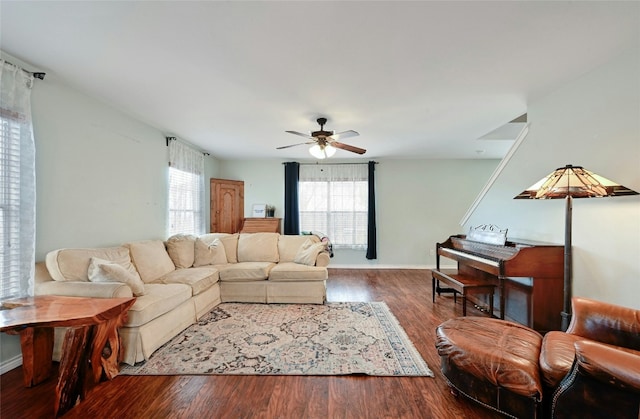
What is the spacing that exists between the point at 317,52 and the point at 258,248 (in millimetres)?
3097

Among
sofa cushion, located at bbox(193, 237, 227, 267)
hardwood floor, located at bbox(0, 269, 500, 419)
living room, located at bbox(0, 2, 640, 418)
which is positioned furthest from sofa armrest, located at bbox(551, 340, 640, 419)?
sofa cushion, located at bbox(193, 237, 227, 267)

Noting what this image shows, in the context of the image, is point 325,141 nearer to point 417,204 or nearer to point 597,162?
point 597,162

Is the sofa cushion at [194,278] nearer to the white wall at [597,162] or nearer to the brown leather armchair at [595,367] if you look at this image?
the brown leather armchair at [595,367]

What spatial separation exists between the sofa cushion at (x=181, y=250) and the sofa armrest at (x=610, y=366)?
3883mm

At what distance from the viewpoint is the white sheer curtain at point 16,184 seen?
1997mm

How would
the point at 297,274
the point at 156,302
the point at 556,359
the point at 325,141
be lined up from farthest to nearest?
1. the point at 297,274
2. the point at 325,141
3. the point at 156,302
4. the point at 556,359

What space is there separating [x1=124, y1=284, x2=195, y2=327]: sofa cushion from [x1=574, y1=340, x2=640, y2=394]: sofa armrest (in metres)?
2.82

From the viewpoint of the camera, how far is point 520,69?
2.24 meters

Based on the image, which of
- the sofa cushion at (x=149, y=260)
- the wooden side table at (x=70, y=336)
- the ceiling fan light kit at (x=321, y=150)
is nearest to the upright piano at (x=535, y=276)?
the ceiling fan light kit at (x=321, y=150)

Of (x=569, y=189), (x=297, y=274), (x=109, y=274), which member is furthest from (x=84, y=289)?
(x=569, y=189)

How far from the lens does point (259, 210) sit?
5.94 m

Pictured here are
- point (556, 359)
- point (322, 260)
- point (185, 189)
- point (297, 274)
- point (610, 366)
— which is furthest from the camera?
point (185, 189)

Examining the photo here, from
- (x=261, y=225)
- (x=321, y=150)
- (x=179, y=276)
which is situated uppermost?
(x=321, y=150)

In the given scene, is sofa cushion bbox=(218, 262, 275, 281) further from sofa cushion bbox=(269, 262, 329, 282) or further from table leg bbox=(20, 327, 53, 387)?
table leg bbox=(20, 327, 53, 387)
